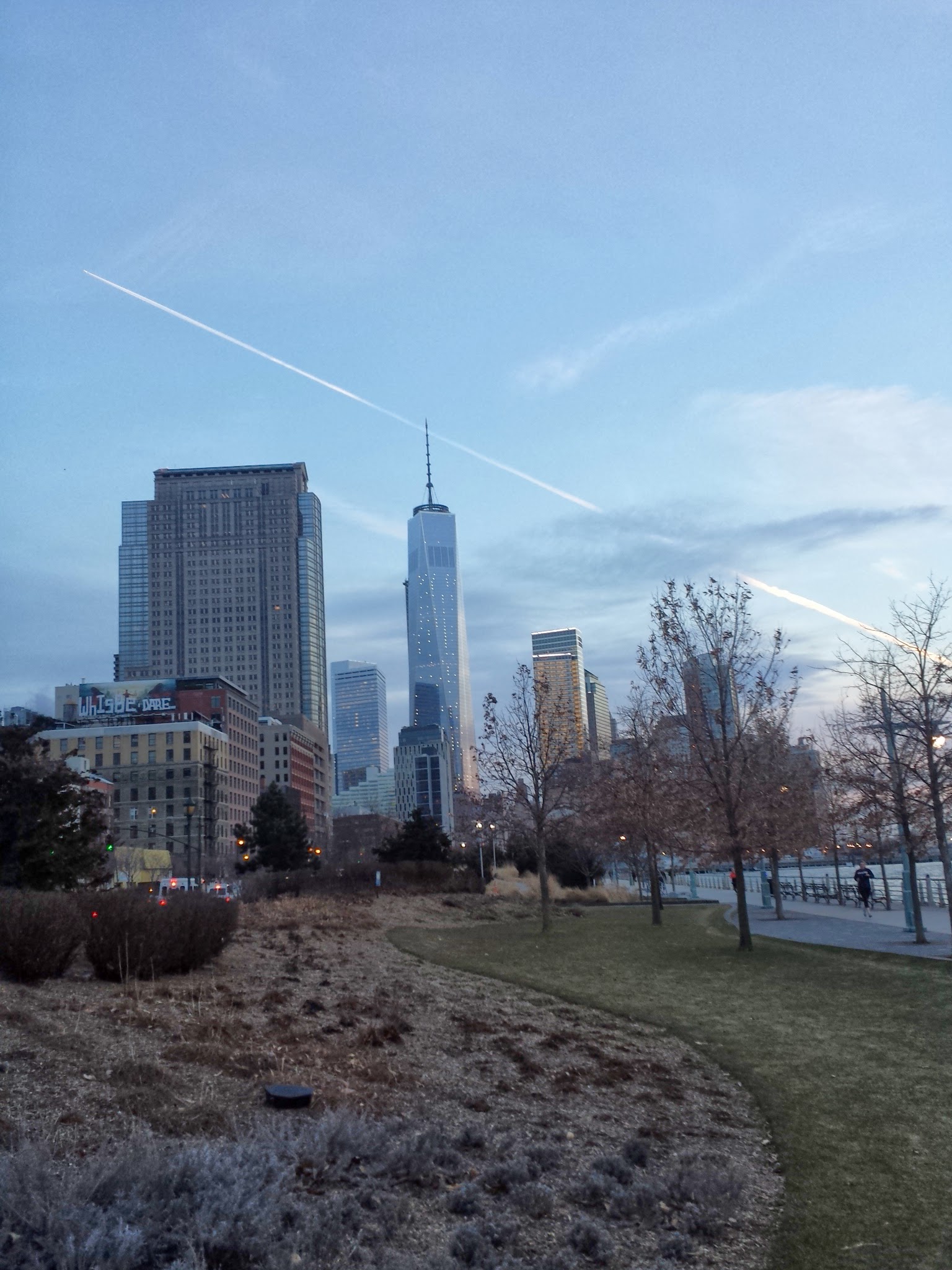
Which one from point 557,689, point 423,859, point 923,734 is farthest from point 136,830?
point 923,734

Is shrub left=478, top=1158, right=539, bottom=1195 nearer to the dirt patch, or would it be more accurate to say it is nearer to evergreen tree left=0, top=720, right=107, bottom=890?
the dirt patch

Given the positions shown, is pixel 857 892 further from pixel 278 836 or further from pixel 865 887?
pixel 278 836

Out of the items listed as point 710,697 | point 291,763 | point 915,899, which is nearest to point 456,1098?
point 915,899

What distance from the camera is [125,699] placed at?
395 feet

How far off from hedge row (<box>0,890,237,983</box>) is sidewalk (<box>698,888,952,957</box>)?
12323 millimetres

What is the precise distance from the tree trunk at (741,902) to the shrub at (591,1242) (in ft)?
47.5

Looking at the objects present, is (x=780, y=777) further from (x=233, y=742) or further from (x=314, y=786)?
(x=314, y=786)

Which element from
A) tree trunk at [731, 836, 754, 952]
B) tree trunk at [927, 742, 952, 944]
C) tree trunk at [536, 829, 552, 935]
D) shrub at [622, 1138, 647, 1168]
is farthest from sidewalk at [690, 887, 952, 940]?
shrub at [622, 1138, 647, 1168]

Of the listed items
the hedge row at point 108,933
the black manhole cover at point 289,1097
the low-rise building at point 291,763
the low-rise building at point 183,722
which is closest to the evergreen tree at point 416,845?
the hedge row at point 108,933

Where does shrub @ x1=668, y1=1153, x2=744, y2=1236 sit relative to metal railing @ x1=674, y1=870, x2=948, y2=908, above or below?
above

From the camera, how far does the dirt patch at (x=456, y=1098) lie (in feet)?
17.9

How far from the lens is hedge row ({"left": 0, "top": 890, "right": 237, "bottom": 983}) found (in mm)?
10352

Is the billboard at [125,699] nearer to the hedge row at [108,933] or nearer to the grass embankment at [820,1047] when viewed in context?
the grass embankment at [820,1047]

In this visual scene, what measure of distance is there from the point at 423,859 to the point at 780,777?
26.4 m
